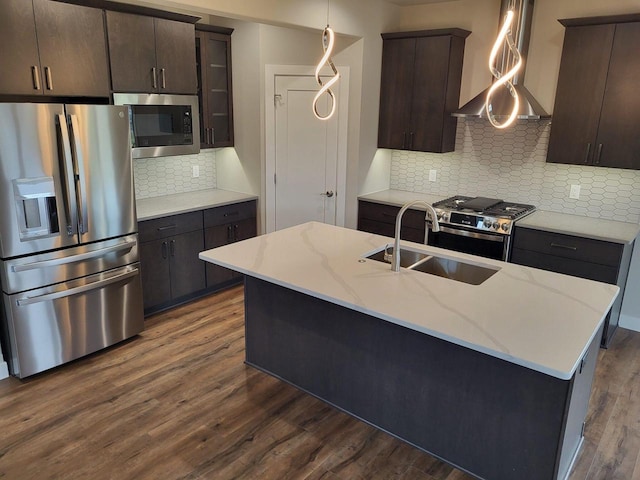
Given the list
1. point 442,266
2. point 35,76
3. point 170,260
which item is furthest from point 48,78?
point 442,266

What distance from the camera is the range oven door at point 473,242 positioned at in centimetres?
399

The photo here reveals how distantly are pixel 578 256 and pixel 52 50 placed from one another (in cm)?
397

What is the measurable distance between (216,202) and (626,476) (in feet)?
11.8

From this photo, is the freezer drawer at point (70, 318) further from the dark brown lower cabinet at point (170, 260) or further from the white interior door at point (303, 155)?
the white interior door at point (303, 155)

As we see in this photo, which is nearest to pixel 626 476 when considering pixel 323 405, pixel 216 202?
pixel 323 405

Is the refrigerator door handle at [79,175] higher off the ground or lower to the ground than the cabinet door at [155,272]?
higher

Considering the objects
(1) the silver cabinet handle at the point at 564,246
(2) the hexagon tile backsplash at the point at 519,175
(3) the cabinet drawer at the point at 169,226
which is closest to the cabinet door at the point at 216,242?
(3) the cabinet drawer at the point at 169,226

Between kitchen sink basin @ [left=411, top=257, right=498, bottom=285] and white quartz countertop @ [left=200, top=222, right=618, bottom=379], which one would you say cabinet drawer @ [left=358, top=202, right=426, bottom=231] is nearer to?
white quartz countertop @ [left=200, top=222, right=618, bottom=379]

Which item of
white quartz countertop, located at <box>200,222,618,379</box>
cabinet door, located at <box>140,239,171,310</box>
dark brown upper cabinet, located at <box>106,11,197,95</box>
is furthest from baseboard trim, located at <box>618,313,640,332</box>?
dark brown upper cabinet, located at <box>106,11,197,95</box>

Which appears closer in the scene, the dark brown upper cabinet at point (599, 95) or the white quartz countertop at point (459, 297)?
the white quartz countertop at point (459, 297)

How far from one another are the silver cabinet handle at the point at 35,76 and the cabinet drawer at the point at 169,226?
1.21m

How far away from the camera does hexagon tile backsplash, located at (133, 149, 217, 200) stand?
4488mm

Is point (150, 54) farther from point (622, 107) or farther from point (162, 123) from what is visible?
point (622, 107)

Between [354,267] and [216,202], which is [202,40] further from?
[354,267]
